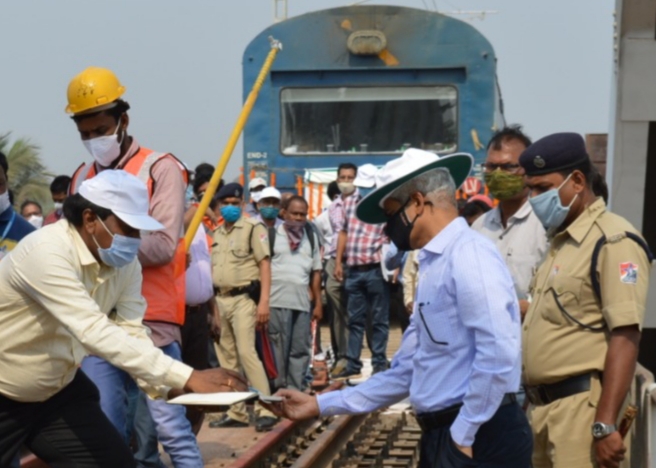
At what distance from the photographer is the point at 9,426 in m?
5.53

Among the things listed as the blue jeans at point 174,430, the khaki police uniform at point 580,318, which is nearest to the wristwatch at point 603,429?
the khaki police uniform at point 580,318

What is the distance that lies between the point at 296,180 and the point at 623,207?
1071 cm

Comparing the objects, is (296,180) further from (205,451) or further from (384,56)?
(205,451)

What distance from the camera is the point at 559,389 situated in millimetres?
5656

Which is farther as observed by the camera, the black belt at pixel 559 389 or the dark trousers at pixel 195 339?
the dark trousers at pixel 195 339

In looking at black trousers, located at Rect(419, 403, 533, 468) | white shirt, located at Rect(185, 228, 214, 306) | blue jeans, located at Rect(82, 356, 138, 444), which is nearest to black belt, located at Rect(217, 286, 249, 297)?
white shirt, located at Rect(185, 228, 214, 306)

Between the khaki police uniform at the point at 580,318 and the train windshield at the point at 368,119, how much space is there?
11941 millimetres

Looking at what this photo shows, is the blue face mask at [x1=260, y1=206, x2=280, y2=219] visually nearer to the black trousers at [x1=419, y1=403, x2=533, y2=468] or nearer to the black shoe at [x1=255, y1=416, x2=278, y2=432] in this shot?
the black shoe at [x1=255, y1=416, x2=278, y2=432]

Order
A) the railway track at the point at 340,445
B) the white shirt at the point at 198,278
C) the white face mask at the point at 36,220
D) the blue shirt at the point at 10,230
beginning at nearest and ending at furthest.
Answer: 1. the blue shirt at the point at 10,230
2. the white shirt at the point at 198,278
3. the railway track at the point at 340,445
4. the white face mask at the point at 36,220

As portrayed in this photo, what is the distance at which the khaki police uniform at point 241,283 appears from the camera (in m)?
11.5

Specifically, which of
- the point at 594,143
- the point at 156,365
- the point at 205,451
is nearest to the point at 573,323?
the point at 156,365

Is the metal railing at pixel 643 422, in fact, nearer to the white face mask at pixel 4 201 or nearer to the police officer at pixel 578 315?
the police officer at pixel 578 315

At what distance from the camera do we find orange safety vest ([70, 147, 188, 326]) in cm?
676

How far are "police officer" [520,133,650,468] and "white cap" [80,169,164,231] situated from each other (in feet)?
5.29
